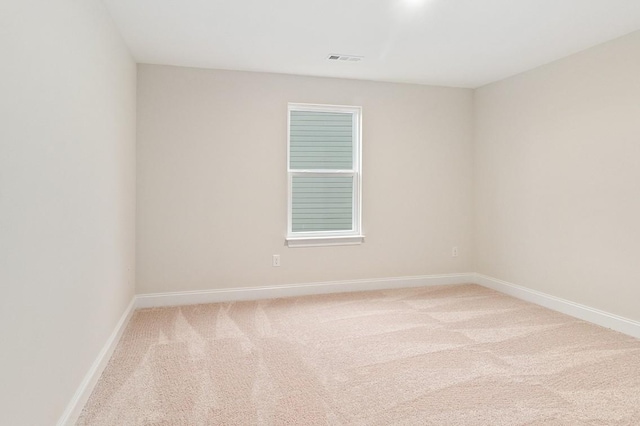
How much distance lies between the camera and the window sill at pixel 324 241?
434cm

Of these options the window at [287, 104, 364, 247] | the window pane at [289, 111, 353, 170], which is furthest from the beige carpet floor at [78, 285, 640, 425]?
the window pane at [289, 111, 353, 170]

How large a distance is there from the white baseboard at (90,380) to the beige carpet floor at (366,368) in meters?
0.05

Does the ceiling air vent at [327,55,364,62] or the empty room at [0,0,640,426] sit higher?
the ceiling air vent at [327,55,364,62]

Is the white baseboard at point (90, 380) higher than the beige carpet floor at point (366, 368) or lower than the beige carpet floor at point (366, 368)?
higher

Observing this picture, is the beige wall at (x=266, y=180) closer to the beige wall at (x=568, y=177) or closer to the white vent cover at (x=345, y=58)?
the beige wall at (x=568, y=177)

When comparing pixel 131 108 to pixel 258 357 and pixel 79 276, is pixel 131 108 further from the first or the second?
pixel 258 357

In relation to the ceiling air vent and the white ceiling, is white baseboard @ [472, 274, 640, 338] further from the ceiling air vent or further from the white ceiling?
the ceiling air vent

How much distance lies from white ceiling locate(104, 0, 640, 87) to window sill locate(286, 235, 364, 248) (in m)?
1.74

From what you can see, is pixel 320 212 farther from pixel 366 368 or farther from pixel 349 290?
pixel 366 368

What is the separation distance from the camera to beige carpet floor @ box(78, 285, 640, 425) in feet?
6.81

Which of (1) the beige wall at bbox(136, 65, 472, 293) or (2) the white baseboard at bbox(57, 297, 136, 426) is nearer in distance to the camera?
(2) the white baseboard at bbox(57, 297, 136, 426)

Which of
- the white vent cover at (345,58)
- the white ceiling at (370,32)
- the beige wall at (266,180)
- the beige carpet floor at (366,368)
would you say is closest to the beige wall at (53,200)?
the beige carpet floor at (366,368)

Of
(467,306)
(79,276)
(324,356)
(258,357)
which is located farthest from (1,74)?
(467,306)

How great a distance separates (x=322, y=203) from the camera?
4527mm
